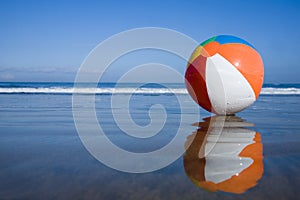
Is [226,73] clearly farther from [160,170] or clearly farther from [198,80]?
[160,170]

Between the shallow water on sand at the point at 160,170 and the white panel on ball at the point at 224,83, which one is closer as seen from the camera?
the shallow water on sand at the point at 160,170

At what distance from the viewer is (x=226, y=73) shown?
5473mm

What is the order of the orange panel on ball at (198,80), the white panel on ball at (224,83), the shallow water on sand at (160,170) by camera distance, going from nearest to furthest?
1. the shallow water on sand at (160,170)
2. the white panel on ball at (224,83)
3. the orange panel on ball at (198,80)

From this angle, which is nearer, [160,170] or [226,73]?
[160,170]

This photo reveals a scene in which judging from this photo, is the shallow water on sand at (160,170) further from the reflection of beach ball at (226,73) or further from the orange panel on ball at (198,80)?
the orange panel on ball at (198,80)

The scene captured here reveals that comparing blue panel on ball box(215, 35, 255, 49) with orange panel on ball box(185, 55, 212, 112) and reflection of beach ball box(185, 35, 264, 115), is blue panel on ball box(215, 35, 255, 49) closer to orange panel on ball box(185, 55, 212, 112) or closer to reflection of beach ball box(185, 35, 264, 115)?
reflection of beach ball box(185, 35, 264, 115)

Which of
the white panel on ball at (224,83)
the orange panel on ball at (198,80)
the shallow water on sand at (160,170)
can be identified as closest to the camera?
the shallow water on sand at (160,170)

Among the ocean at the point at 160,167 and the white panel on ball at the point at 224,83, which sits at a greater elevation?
the white panel on ball at the point at 224,83

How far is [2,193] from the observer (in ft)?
6.89

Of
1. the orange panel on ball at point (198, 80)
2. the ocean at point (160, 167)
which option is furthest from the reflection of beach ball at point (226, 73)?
the ocean at point (160, 167)

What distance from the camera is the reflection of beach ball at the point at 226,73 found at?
5.50 metres

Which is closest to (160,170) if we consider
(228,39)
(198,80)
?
(198,80)

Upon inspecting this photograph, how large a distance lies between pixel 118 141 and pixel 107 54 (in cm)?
149

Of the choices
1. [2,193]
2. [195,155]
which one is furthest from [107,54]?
[2,193]
